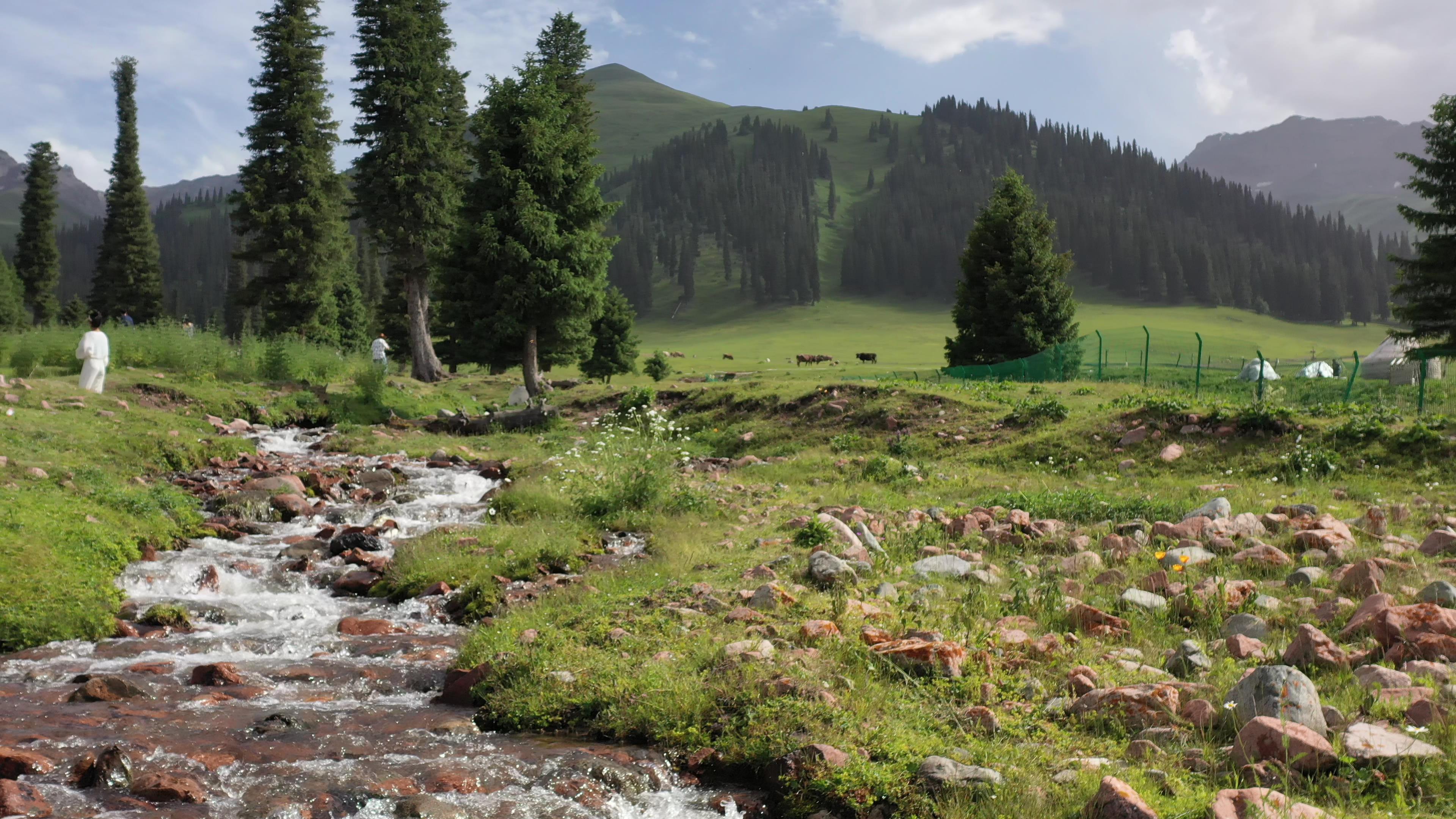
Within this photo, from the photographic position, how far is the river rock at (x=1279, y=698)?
15.9ft

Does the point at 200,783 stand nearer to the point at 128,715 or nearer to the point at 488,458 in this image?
the point at 128,715

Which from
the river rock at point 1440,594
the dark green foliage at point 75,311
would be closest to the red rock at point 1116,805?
the river rock at point 1440,594

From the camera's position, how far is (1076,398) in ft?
65.7

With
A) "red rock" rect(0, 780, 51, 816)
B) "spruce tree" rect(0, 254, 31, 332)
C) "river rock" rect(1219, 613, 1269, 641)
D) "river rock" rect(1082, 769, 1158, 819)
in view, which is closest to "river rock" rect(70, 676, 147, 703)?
"red rock" rect(0, 780, 51, 816)

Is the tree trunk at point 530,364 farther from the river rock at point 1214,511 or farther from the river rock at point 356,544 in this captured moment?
the river rock at point 1214,511

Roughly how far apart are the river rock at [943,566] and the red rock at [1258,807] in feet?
14.2

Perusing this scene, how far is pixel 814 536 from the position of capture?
33.0 ft

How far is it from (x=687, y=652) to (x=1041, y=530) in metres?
5.23

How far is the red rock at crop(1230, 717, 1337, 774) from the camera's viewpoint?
14.7 ft

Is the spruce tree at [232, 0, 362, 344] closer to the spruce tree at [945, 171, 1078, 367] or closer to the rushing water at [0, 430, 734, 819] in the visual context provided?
the spruce tree at [945, 171, 1078, 367]

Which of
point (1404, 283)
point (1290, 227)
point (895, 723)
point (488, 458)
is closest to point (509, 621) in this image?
point (895, 723)

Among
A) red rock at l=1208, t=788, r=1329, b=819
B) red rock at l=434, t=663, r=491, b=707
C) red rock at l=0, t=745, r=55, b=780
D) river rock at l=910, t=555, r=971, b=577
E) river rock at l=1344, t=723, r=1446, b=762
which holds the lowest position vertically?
red rock at l=434, t=663, r=491, b=707

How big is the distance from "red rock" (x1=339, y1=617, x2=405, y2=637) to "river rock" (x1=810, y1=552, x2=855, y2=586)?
398 centimetres

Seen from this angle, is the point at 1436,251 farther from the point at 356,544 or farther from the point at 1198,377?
the point at 356,544
